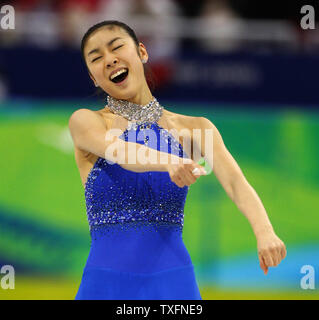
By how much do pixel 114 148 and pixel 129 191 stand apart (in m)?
0.19

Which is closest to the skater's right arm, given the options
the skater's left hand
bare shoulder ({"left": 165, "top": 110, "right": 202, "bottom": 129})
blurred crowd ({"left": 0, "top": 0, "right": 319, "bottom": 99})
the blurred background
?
bare shoulder ({"left": 165, "top": 110, "right": 202, "bottom": 129})

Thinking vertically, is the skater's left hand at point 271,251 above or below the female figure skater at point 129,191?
below

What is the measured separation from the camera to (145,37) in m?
5.86

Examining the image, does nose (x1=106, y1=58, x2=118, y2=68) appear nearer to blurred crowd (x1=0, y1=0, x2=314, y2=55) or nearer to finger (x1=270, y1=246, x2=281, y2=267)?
finger (x1=270, y1=246, x2=281, y2=267)

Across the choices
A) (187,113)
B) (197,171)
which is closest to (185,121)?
(197,171)

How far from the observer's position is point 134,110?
8.31ft

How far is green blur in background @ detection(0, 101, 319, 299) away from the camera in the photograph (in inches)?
225

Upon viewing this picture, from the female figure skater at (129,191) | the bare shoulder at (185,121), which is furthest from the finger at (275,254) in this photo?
the bare shoulder at (185,121)

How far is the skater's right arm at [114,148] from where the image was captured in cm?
206

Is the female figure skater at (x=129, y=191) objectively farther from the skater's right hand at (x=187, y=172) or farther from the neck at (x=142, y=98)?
the skater's right hand at (x=187, y=172)

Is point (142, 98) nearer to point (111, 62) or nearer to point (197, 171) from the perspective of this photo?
point (111, 62)

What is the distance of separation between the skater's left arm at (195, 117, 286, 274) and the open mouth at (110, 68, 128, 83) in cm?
32

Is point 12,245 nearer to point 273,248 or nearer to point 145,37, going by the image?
point 145,37

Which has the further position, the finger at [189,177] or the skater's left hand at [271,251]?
the skater's left hand at [271,251]
